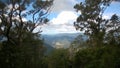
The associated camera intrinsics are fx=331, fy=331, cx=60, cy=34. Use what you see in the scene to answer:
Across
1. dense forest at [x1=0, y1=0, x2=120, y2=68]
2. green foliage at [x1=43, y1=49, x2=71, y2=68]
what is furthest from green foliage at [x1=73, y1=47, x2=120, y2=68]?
green foliage at [x1=43, y1=49, x2=71, y2=68]

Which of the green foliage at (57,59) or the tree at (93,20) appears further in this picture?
the green foliage at (57,59)

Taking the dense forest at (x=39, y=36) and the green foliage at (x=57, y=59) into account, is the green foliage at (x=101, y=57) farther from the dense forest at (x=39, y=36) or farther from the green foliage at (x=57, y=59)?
the green foliage at (x=57, y=59)

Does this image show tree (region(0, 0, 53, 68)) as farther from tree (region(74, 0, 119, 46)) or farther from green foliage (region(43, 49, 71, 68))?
green foliage (region(43, 49, 71, 68))

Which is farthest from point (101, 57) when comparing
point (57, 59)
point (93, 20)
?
point (57, 59)

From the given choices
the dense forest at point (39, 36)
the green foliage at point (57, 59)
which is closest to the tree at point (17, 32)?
the dense forest at point (39, 36)

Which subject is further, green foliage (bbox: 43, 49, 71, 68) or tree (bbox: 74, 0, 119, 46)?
green foliage (bbox: 43, 49, 71, 68)

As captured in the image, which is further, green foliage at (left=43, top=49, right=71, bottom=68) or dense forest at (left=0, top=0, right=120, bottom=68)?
green foliage at (left=43, top=49, right=71, bottom=68)

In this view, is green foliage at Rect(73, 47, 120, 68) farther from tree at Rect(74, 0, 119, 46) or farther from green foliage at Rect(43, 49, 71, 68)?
green foliage at Rect(43, 49, 71, 68)

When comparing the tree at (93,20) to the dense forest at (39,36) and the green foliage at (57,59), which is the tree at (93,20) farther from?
the green foliage at (57,59)

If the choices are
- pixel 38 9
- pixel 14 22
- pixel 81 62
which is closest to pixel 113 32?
pixel 81 62

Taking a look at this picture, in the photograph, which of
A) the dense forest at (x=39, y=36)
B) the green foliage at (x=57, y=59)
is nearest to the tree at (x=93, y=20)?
the dense forest at (x=39, y=36)

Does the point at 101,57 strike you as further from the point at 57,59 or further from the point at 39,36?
the point at 57,59

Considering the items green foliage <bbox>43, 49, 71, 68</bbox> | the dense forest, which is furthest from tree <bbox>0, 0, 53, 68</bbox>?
green foliage <bbox>43, 49, 71, 68</bbox>

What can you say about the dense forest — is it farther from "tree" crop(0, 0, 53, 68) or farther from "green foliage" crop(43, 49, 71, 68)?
"green foliage" crop(43, 49, 71, 68)
